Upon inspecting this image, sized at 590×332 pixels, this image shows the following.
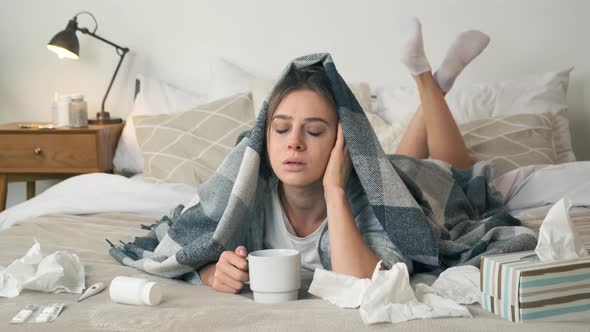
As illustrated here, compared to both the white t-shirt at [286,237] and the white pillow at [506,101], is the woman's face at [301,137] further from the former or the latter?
the white pillow at [506,101]

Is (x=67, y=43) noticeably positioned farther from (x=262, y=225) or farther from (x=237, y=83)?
(x=262, y=225)

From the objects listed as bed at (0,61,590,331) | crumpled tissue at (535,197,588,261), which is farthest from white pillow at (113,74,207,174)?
crumpled tissue at (535,197,588,261)

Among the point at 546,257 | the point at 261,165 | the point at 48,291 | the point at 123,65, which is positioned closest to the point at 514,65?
the point at 123,65

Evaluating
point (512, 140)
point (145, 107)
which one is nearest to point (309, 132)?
point (512, 140)

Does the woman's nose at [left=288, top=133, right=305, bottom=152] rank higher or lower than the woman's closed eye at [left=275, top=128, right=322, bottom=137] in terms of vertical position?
lower

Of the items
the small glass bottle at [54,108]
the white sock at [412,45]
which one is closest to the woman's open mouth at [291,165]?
the white sock at [412,45]

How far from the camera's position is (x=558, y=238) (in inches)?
46.9

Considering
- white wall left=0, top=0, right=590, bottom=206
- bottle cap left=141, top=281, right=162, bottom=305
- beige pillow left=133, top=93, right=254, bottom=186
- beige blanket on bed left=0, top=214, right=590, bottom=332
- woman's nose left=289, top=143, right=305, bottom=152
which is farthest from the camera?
white wall left=0, top=0, right=590, bottom=206

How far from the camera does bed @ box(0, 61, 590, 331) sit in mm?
1151

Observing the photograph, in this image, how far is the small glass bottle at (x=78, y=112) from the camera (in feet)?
9.64

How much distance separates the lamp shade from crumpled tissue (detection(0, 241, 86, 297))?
5.49ft

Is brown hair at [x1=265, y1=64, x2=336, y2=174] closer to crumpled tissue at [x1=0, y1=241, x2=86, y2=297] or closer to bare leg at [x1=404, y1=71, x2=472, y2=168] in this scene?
crumpled tissue at [x1=0, y1=241, x2=86, y2=297]

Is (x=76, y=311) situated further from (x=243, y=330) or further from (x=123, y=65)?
(x=123, y=65)

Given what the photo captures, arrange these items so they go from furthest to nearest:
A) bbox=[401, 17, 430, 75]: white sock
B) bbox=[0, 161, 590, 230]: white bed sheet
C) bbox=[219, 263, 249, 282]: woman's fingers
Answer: bbox=[401, 17, 430, 75]: white sock → bbox=[0, 161, 590, 230]: white bed sheet → bbox=[219, 263, 249, 282]: woman's fingers
